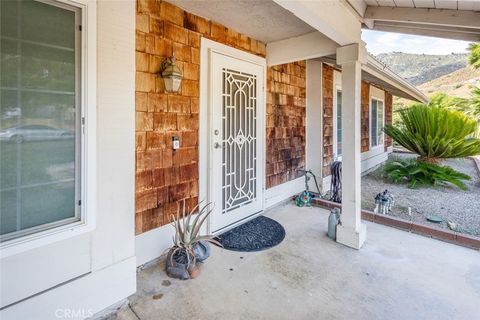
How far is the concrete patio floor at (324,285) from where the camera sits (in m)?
1.95

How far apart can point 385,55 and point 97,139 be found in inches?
1982

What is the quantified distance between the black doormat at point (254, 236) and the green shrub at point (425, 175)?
3.58m

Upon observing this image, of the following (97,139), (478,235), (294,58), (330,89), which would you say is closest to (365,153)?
(330,89)

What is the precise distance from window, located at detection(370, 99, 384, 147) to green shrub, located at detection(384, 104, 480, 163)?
1875 millimetres

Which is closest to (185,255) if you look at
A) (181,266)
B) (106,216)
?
(181,266)

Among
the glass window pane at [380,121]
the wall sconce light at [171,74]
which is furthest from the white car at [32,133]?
the glass window pane at [380,121]

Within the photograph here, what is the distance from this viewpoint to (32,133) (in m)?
1.55

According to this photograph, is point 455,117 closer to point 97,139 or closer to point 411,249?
point 411,249

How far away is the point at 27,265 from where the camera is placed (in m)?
1.52

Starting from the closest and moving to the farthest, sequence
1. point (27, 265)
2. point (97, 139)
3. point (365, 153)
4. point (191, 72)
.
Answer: point (27, 265)
point (97, 139)
point (191, 72)
point (365, 153)

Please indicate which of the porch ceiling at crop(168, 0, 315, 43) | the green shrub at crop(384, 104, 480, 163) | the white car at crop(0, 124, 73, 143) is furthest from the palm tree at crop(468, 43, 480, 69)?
the white car at crop(0, 124, 73, 143)

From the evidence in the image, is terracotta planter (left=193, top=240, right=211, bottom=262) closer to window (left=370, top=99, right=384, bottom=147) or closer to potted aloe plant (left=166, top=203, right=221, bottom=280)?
potted aloe plant (left=166, top=203, right=221, bottom=280)

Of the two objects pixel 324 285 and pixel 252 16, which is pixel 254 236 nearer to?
pixel 324 285

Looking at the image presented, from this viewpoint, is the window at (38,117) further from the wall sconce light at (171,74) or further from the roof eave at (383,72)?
the roof eave at (383,72)
